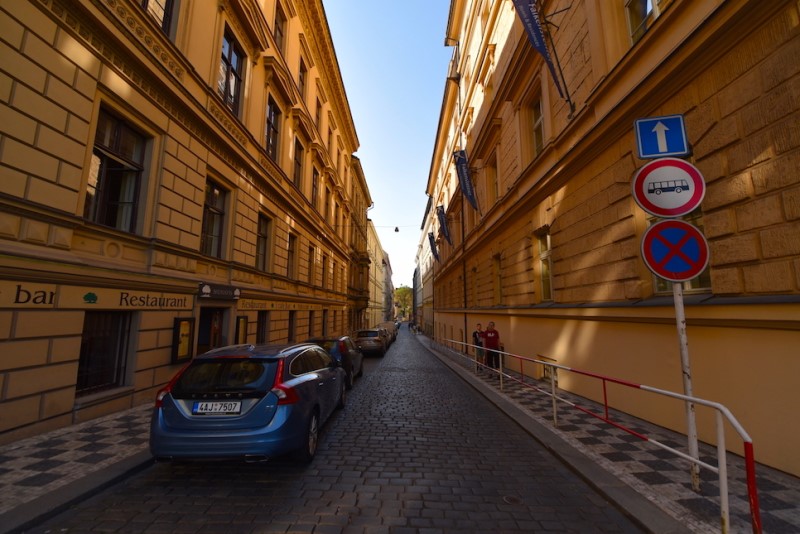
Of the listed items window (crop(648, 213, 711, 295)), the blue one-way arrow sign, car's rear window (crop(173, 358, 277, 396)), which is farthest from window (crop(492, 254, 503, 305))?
car's rear window (crop(173, 358, 277, 396))

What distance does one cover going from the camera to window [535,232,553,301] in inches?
427

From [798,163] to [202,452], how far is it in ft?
23.5

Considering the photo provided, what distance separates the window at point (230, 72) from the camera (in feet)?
36.3

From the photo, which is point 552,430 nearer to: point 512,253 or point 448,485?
point 448,485

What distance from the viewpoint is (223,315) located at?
10844 millimetres

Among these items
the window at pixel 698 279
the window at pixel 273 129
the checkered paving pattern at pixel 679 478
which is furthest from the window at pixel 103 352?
the window at pixel 698 279

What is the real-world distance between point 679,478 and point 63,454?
23.7 ft

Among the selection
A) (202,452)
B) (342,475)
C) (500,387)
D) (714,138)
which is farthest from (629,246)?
(202,452)

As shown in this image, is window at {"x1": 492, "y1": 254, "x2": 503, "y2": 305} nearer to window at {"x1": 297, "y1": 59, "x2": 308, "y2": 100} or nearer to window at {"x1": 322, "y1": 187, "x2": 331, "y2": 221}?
window at {"x1": 322, "y1": 187, "x2": 331, "y2": 221}

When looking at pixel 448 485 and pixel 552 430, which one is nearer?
pixel 448 485

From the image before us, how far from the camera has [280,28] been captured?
16.4m

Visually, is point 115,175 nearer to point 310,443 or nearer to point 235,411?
point 235,411

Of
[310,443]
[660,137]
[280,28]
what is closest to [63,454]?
[310,443]

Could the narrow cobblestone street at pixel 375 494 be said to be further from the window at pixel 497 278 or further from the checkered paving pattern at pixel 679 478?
the window at pixel 497 278
